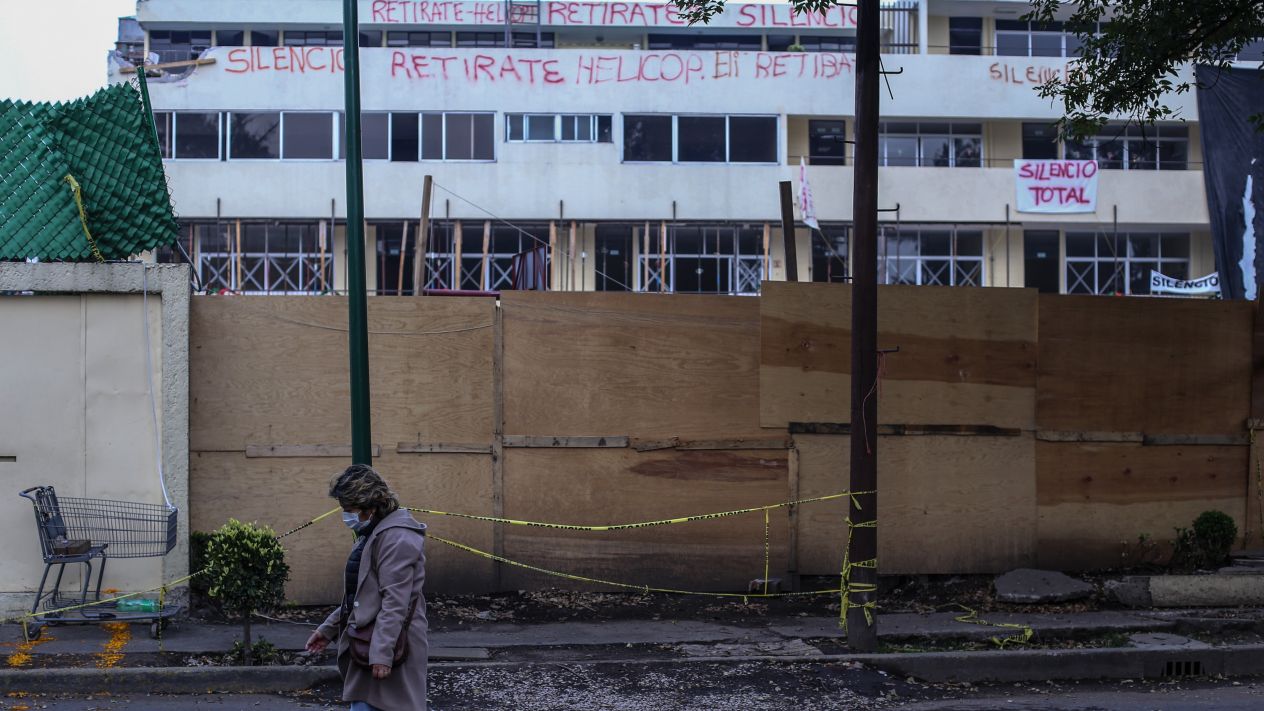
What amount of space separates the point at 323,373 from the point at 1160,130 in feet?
109

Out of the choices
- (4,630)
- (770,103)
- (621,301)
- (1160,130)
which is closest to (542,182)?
(770,103)

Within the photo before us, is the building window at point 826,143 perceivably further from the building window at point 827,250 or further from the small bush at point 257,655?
the small bush at point 257,655

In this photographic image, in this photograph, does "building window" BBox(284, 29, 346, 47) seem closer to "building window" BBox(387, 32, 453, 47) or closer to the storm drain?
"building window" BBox(387, 32, 453, 47)

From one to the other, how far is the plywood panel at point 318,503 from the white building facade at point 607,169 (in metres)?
21.3

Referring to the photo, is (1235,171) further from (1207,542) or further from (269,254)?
(269,254)

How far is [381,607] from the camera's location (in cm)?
540

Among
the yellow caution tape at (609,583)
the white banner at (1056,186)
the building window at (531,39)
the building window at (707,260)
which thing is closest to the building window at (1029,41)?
the white banner at (1056,186)

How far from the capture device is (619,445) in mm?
10859

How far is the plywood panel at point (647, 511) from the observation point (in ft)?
35.3

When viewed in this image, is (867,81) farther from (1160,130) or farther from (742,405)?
(1160,130)

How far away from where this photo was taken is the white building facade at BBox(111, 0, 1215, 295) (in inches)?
1310

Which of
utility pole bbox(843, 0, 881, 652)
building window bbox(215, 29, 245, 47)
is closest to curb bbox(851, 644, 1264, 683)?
utility pole bbox(843, 0, 881, 652)

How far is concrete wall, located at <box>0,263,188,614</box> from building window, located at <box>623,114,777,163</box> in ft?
81.2

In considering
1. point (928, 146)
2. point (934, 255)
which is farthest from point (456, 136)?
point (934, 255)
